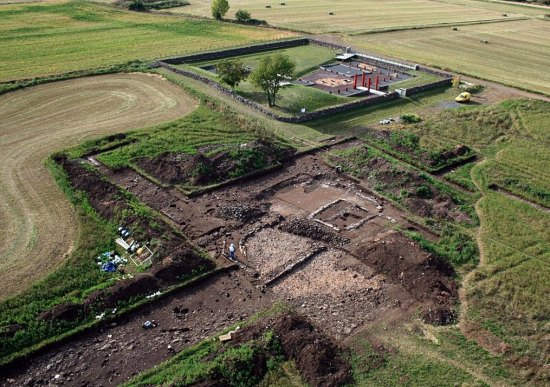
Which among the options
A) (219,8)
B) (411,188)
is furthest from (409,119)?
(219,8)

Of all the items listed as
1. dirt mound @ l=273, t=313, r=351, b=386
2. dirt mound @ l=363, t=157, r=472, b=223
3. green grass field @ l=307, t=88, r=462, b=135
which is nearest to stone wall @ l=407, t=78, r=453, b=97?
green grass field @ l=307, t=88, r=462, b=135

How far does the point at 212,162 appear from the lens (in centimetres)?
4091

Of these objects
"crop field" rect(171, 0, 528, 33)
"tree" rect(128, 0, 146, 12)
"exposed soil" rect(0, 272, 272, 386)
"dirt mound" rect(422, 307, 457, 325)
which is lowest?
"exposed soil" rect(0, 272, 272, 386)

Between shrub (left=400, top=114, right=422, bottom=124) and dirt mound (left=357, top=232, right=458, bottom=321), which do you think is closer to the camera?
dirt mound (left=357, top=232, right=458, bottom=321)

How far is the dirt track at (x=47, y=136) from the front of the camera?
103 ft

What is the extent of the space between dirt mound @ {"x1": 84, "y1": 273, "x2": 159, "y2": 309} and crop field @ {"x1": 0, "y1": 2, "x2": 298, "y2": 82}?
4501 centimetres

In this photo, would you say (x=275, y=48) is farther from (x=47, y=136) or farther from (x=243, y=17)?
(x=47, y=136)

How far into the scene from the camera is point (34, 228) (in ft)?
111

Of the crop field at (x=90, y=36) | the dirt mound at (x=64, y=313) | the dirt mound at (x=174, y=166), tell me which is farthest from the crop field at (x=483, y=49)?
the dirt mound at (x=64, y=313)

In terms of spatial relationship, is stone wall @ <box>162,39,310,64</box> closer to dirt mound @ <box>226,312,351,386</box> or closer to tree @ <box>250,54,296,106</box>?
tree @ <box>250,54,296,106</box>

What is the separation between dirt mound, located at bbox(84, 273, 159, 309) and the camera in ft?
88.4

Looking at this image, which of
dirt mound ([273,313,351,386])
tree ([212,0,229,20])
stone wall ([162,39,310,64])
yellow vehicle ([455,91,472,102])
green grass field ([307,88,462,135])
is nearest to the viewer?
dirt mound ([273,313,351,386])

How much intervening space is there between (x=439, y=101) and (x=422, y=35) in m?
37.2

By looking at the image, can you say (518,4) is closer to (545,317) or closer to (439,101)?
(439,101)
